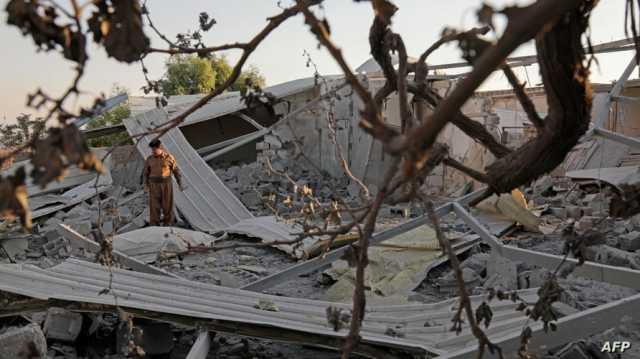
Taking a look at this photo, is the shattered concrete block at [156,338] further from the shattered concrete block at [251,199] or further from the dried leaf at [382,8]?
the shattered concrete block at [251,199]

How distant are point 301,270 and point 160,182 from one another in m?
5.47

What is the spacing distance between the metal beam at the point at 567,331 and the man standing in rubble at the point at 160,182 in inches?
272

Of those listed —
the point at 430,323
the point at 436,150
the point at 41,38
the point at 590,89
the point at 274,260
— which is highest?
the point at 41,38

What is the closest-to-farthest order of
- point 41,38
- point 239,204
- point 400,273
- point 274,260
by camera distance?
point 41,38, point 400,273, point 274,260, point 239,204

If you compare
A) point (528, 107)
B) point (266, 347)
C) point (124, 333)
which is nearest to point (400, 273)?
point (266, 347)

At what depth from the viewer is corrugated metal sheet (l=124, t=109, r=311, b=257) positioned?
8.44 m

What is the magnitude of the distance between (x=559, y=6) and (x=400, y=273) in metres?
4.84

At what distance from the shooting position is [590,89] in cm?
152

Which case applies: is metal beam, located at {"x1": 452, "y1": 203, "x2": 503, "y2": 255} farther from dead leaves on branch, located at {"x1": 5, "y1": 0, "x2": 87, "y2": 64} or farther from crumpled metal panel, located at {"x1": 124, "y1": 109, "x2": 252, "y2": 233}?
crumpled metal panel, located at {"x1": 124, "y1": 109, "x2": 252, "y2": 233}

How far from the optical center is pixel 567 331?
2.74 meters

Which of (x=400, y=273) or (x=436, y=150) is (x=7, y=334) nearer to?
(x=436, y=150)

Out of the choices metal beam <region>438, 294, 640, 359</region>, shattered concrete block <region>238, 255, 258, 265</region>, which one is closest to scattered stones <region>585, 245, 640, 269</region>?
metal beam <region>438, 294, 640, 359</region>

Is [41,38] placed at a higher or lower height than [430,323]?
higher

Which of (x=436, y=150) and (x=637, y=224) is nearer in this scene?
(x=436, y=150)
